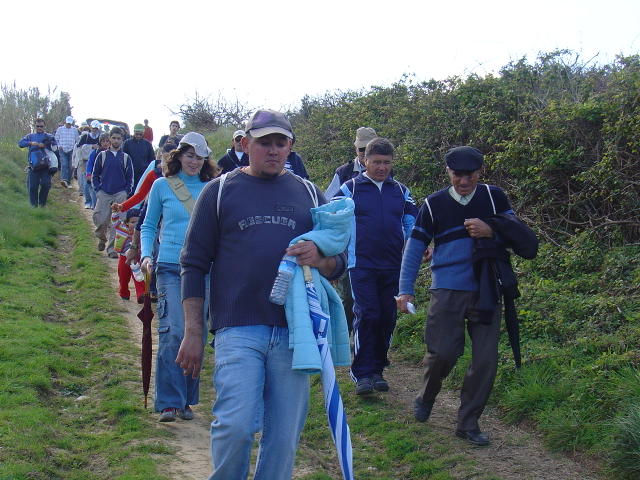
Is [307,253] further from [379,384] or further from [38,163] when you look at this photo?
[38,163]

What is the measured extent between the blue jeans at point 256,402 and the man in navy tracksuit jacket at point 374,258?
3272mm

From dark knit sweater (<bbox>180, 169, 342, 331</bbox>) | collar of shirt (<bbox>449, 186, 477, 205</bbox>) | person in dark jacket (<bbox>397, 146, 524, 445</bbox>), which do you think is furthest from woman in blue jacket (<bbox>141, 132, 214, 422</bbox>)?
dark knit sweater (<bbox>180, 169, 342, 331</bbox>)

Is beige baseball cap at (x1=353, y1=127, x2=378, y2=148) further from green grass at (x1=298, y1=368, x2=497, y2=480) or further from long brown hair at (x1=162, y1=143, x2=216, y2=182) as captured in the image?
green grass at (x1=298, y1=368, x2=497, y2=480)

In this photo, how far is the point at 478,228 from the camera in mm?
5824

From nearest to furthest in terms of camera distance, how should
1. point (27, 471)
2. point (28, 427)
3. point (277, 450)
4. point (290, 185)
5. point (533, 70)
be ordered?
point (277, 450), point (290, 185), point (27, 471), point (28, 427), point (533, 70)

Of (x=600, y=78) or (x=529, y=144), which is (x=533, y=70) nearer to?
(x=600, y=78)

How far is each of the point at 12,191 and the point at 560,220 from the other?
15.0 metres

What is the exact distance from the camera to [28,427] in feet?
19.1

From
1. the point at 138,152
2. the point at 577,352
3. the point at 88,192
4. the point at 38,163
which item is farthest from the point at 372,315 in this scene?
the point at 88,192

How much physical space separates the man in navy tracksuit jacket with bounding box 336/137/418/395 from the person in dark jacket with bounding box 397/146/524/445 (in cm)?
97

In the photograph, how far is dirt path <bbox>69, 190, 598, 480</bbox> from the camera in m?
5.38

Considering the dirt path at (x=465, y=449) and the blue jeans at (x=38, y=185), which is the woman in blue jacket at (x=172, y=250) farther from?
the blue jeans at (x=38, y=185)

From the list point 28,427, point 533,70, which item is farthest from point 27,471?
point 533,70

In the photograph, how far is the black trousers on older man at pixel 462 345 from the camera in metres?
5.88
